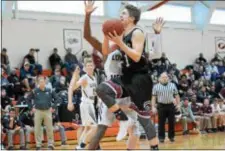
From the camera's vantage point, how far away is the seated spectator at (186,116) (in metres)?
8.70

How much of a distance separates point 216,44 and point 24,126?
4.94m

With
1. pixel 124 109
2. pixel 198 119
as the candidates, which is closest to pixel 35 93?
pixel 198 119

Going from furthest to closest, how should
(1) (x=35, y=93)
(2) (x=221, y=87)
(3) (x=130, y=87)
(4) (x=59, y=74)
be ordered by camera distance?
(4) (x=59, y=74)
(1) (x=35, y=93)
(2) (x=221, y=87)
(3) (x=130, y=87)

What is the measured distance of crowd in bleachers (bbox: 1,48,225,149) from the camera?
6866mm

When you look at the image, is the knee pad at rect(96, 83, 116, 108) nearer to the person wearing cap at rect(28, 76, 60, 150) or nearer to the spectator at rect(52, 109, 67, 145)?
the person wearing cap at rect(28, 76, 60, 150)

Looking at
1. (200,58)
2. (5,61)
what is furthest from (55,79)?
(200,58)

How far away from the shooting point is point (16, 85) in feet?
38.7

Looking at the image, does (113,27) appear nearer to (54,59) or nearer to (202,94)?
(202,94)

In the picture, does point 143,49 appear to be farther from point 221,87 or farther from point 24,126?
point 24,126

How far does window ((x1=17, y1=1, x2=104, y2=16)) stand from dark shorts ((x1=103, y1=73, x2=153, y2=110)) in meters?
10.9

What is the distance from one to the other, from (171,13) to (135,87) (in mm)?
6938

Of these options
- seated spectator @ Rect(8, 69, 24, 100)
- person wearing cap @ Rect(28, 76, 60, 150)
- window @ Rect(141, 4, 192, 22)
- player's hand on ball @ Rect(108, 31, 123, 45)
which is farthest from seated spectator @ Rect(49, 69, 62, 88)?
player's hand on ball @ Rect(108, 31, 123, 45)

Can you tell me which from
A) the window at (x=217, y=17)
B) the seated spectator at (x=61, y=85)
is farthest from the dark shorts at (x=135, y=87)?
the seated spectator at (x=61, y=85)

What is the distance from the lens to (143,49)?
4.24 metres
